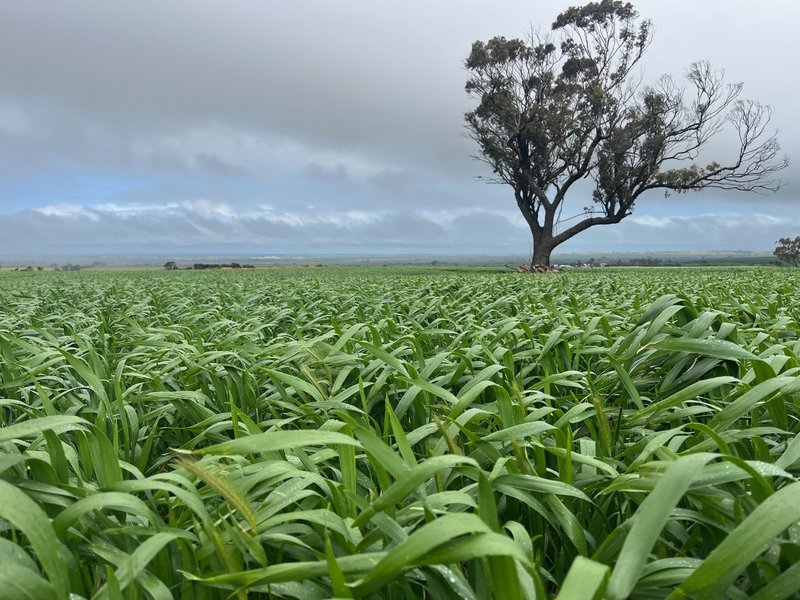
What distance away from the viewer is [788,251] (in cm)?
6781

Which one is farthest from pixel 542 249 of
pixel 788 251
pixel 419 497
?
pixel 788 251

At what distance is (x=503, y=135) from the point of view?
108 ft

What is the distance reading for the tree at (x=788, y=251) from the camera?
65438 mm

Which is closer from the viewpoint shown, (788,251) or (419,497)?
(419,497)

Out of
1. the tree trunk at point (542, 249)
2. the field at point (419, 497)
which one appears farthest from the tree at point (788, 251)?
the field at point (419, 497)

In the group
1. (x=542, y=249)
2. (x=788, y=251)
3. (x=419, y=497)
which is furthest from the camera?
(x=788, y=251)

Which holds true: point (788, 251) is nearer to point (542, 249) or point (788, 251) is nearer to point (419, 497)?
point (542, 249)

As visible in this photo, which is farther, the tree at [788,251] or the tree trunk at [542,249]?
the tree at [788,251]

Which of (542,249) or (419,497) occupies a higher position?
(542,249)

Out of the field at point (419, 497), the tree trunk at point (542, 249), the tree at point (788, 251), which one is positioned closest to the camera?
the field at point (419, 497)

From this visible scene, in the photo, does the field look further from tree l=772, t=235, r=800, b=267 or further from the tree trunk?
tree l=772, t=235, r=800, b=267

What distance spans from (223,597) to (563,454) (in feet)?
2.55

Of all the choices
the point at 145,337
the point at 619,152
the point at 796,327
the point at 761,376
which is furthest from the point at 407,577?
the point at 619,152

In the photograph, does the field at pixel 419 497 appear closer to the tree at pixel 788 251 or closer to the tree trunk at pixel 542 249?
the tree trunk at pixel 542 249
